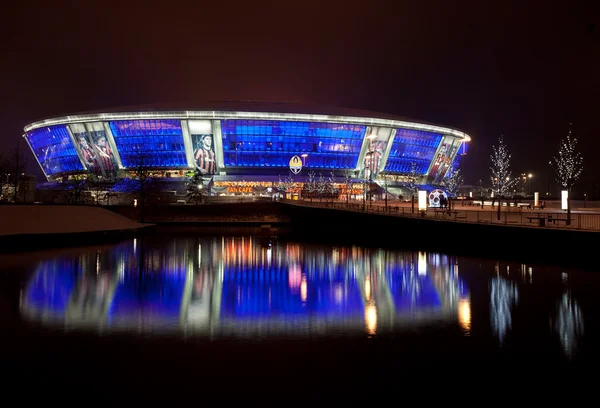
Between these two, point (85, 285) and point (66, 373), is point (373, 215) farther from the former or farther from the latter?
point (66, 373)

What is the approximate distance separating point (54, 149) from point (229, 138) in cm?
3945

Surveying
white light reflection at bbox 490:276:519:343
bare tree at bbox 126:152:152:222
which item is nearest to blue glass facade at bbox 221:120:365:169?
bare tree at bbox 126:152:152:222

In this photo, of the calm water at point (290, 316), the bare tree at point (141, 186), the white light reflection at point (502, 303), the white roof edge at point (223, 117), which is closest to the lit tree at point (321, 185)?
the white roof edge at point (223, 117)

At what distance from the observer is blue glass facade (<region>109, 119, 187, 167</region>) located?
3789 inches

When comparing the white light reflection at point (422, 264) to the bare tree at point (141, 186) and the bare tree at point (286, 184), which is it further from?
the bare tree at point (286, 184)

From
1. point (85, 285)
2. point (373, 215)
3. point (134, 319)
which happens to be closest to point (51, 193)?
point (373, 215)

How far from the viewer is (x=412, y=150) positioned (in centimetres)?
10800

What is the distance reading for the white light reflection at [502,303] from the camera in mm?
15359

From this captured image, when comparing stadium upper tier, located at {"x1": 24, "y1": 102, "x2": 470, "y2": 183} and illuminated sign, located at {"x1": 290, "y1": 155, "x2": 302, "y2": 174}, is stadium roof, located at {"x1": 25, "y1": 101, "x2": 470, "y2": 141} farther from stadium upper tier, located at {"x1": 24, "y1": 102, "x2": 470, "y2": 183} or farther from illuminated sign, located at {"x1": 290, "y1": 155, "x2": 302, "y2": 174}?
illuminated sign, located at {"x1": 290, "y1": 155, "x2": 302, "y2": 174}

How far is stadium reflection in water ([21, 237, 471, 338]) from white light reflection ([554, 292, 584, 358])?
259 centimetres

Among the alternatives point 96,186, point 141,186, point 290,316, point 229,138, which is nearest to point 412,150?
point 229,138

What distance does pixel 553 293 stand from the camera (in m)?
20.0

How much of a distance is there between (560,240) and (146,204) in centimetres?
5511

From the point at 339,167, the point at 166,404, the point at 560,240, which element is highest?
the point at 339,167
